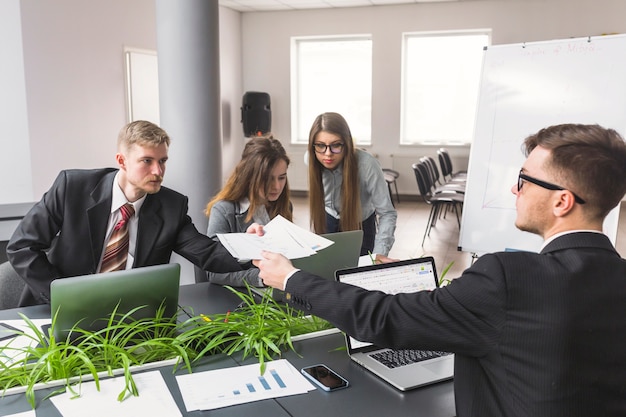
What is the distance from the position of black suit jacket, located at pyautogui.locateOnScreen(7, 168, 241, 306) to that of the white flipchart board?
175 centimetres

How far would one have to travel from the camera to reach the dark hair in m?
1.28

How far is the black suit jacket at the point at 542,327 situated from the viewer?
3.91ft

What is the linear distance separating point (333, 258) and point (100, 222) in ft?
3.35

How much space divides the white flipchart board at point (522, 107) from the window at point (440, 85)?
5.87m

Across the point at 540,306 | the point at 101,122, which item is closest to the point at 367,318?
the point at 540,306

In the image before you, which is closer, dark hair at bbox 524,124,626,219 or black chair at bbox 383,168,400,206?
dark hair at bbox 524,124,626,219

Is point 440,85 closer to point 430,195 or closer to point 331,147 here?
point 430,195

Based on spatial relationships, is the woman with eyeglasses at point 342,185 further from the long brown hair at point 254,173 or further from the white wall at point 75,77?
the white wall at point 75,77

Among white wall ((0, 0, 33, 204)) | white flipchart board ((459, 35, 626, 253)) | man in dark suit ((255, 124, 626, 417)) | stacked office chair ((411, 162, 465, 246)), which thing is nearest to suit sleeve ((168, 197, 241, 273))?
man in dark suit ((255, 124, 626, 417))

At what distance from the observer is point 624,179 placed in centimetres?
130

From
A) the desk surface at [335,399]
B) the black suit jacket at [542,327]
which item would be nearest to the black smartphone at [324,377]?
the desk surface at [335,399]

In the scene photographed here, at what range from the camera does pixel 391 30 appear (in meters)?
9.29

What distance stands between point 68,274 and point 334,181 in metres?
1.46

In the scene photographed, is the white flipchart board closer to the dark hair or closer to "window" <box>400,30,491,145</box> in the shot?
the dark hair
